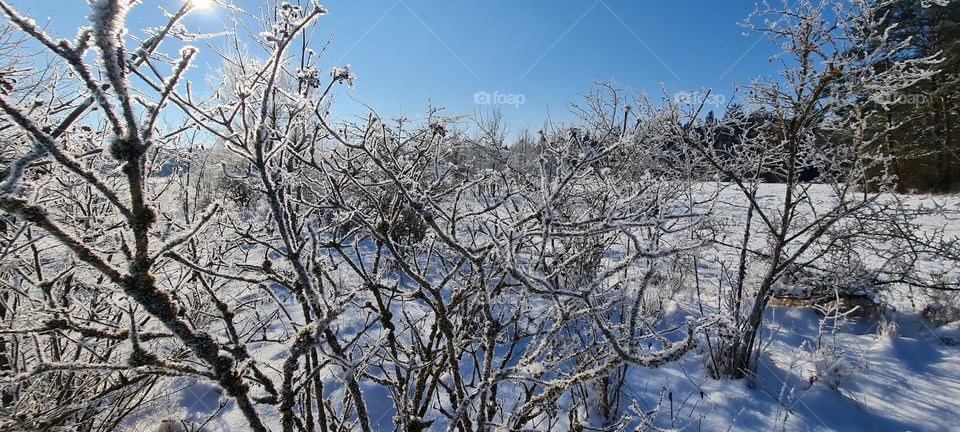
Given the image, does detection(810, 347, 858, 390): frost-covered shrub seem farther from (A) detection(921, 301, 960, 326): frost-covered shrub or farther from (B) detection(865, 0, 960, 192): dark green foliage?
(B) detection(865, 0, 960, 192): dark green foliage

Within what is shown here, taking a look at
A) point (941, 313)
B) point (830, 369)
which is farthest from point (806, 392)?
point (941, 313)

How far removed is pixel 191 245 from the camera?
5.97ft

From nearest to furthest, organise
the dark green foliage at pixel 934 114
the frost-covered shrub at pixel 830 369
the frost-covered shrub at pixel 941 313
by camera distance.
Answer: the frost-covered shrub at pixel 830 369
the frost-covered shrub at pixel 941 313
the dark green foliage at pixel 934 114

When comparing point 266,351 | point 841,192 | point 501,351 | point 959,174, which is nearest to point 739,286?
point 841,192

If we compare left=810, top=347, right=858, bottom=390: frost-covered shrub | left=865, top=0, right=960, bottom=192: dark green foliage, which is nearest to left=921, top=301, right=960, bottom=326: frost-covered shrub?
left=810, top=347, right=858, bottom=390: frost-covered shrub

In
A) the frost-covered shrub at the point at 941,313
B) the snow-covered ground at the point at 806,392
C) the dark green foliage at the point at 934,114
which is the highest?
the dark green foliage at the point at 934,114

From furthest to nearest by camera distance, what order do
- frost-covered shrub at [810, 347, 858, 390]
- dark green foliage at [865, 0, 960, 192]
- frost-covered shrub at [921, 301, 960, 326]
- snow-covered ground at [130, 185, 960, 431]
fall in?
Result: dark green foliage at [865, 0, 960, 192]
frost-covered shrub at [921, 301, 960, 326]
frost-covered shrub at [810, 347, 858, 390]
snow-covered ground at [130, 185, 960, 431]

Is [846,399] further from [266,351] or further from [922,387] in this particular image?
[266,351]

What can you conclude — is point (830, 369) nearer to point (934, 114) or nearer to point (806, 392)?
point (806, 392)

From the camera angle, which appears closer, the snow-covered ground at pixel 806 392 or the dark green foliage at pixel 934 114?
the snow-covered ground at pixel 806 392

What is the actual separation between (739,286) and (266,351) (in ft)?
13.6

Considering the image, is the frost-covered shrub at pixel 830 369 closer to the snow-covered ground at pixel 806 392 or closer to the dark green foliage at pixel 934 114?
the snow-covered ground at pixel 806 392

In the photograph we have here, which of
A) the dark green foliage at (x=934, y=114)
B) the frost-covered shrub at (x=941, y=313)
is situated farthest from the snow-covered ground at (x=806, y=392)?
the dark green foliage at (x=934, y=114)

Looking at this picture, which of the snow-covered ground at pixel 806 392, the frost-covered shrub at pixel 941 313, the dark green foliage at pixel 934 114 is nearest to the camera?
the snow-covered ground at pixel 806 392
